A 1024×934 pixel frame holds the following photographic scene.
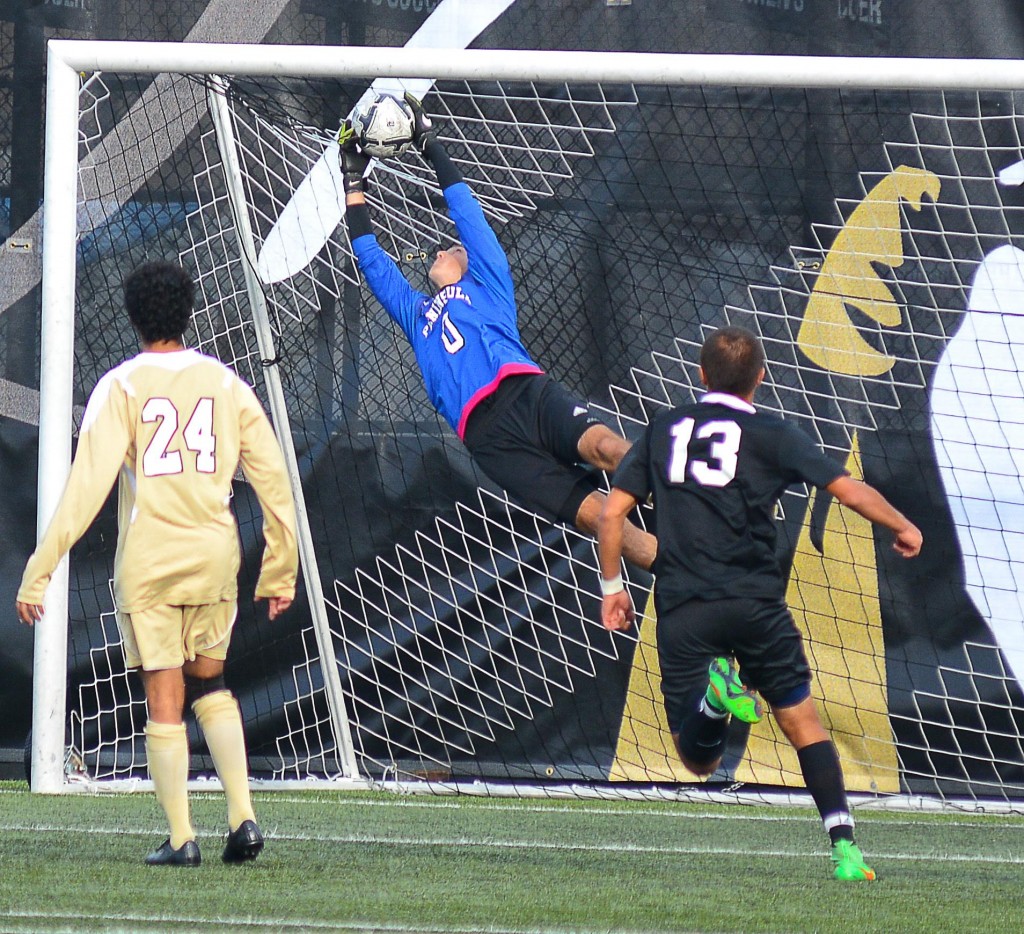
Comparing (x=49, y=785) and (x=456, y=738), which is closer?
(x=49, y=785)

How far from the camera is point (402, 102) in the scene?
5227mm

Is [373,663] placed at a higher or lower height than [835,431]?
lower

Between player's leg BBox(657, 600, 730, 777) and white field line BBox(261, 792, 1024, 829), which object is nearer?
player's leg BBox(657, 600, 730, 777)

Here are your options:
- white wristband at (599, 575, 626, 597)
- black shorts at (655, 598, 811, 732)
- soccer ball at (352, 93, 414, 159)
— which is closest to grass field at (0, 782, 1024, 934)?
black shorts at (655, 598, 811, 732)

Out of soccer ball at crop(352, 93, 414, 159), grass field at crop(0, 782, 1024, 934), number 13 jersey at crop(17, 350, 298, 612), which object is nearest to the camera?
grass field at crop(0, 782, 1024, 934)

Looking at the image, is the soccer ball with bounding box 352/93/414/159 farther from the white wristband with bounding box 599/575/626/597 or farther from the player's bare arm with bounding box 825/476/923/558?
the player's bare arm with bounding box 825/476/923/558

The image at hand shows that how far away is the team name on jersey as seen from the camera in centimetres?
528

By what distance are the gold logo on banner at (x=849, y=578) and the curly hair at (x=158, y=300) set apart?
119 inches

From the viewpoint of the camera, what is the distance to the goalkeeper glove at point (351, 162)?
17.0 ft

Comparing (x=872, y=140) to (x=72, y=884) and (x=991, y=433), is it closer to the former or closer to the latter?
(x=991, y=433)

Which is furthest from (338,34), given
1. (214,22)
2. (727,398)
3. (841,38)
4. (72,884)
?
(72,884)

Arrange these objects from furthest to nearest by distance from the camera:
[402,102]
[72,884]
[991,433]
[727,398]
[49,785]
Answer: [991,433] → [49,785] → [402,102] → [727,398] → [72,884]

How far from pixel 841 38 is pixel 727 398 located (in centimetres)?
308

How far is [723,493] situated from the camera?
3.90 meters
